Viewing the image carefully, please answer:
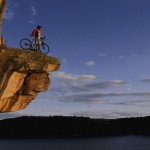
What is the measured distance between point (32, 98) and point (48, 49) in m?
5.17

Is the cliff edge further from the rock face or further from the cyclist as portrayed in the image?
the cyclist

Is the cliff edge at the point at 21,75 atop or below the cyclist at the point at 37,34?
below

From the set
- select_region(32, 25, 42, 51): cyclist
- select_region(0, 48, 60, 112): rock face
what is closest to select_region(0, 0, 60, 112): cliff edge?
select_region(0, 48, 60, 112): rock face

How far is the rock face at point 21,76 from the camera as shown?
26.4 m

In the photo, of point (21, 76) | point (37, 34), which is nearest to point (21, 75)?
point (21, 76)

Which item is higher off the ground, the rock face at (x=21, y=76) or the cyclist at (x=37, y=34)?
the cyclist at (x=37, y=34)

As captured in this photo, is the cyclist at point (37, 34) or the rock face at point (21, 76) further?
the cyclist at point (37, 34)

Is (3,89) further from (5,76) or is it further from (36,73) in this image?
(36,73)

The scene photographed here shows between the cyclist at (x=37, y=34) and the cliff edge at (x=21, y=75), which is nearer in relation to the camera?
the cliff edge at (x=21, y=75)

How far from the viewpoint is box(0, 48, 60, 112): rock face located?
26.4 m

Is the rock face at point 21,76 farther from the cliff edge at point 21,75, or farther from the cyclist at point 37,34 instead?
the cyclist at point 37,34

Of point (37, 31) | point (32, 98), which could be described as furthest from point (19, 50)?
point (32, 98)

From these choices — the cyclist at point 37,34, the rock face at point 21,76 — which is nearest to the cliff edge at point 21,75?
the rock face at point 21,76

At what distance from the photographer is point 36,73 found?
29.8 metres
